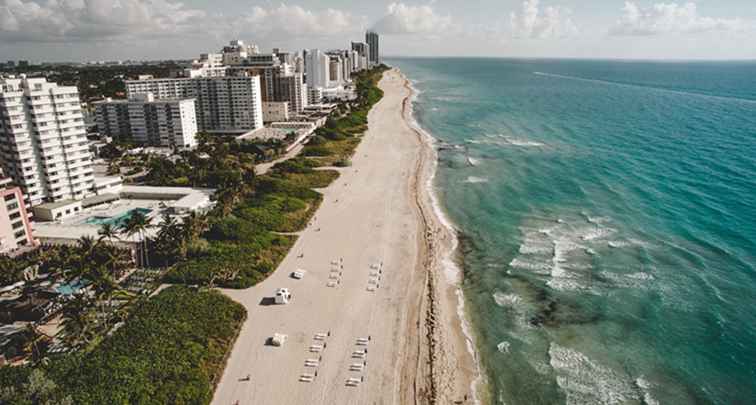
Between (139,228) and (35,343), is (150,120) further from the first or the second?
(35,343)

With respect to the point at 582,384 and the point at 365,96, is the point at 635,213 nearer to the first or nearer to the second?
the point at 582,384

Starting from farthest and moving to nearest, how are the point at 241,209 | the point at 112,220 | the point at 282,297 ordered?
the point at 241,209
the point at 112,220
the point at 282,297

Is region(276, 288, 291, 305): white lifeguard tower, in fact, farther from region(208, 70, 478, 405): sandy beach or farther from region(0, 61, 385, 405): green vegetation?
region(0, 61, 385, 405): green vegetation

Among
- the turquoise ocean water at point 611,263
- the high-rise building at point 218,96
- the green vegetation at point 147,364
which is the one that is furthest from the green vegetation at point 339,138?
the green vegetation at point 147,364

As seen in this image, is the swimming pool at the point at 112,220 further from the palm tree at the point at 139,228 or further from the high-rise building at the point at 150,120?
the high-rise building at the point at 150,120

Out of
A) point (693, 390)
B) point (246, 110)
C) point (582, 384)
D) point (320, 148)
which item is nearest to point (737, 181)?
point (693, 390)

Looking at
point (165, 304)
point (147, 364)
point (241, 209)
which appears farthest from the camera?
point (241, 209)

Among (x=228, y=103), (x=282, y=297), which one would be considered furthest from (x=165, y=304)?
(x=228, y=103)
